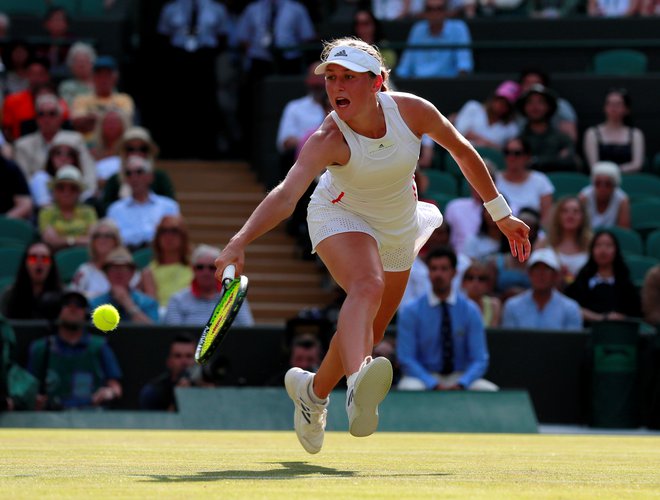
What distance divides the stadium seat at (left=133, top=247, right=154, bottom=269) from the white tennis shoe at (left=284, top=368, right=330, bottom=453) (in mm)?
6186

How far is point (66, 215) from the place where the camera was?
13.1 meters

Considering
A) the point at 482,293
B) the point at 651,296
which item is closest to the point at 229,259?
the point at 482,293

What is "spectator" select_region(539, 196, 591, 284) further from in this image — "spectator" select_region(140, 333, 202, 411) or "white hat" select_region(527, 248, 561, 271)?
"spectator" select_region(140, 333, 202, 411)

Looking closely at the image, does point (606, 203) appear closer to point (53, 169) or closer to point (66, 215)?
point (66, 215)

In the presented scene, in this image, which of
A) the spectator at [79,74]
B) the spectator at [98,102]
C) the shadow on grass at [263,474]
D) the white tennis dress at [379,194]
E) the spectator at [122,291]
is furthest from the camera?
the spectator at [79,74]

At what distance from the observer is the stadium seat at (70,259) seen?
12.7 meters

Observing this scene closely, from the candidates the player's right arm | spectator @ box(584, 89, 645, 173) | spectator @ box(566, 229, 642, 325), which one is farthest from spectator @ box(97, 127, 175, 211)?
the player's right arm

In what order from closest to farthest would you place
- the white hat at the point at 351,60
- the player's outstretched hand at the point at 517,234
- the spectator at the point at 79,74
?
the white hat at the point at 351,60, the player's outstretched hand at the point at 517,234, the spectator at the point at 79,74

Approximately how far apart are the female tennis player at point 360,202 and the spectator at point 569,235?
5799mm

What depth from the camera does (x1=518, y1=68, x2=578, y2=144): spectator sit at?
1441 centimetres

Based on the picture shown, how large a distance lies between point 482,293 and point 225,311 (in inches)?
260

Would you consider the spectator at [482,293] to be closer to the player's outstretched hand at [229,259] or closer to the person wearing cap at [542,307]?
the person wearing cap at [542,307]

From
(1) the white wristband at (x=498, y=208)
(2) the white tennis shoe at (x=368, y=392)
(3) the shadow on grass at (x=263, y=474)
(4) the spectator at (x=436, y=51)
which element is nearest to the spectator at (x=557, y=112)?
(4) the spectator at (x=436, y=51)

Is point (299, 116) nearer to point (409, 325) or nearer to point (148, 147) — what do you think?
point (148, 147)
